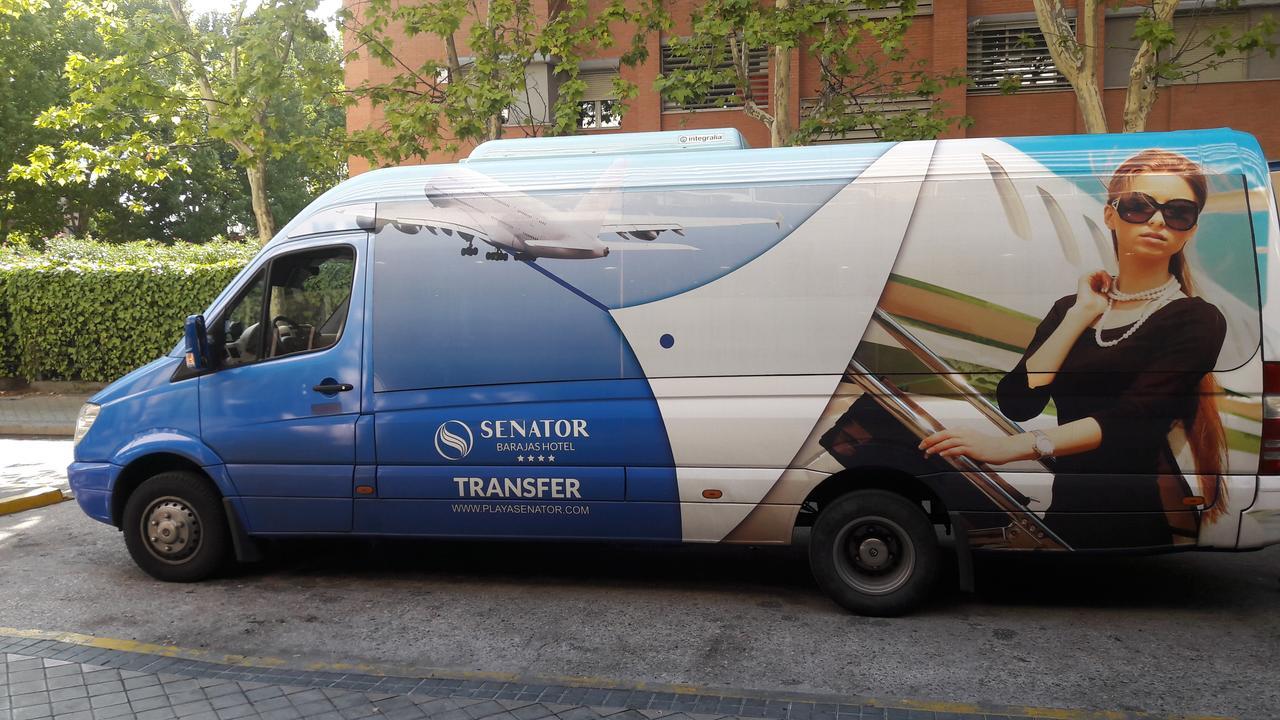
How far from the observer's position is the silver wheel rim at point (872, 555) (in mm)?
5914

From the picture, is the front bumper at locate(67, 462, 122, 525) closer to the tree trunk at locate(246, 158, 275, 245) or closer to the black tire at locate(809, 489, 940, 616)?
the black tire at locate(809, 489, 940, 616)

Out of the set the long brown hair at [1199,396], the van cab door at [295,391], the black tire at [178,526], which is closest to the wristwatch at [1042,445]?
the long brown hair at [1199,396]

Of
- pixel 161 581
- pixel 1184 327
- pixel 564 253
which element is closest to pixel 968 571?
pixel 1184 327

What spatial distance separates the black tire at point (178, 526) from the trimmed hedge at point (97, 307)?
402 inches

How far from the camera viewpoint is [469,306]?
6266 millimetres

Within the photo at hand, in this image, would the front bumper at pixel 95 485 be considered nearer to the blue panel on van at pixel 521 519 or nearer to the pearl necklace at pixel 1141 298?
the blue panel on van at pixel 521 519

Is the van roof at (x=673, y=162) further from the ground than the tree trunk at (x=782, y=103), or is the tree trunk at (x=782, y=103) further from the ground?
the tree trunk at (x=782, y=103)

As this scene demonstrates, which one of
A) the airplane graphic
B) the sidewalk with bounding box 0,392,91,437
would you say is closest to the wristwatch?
the airplane graphic

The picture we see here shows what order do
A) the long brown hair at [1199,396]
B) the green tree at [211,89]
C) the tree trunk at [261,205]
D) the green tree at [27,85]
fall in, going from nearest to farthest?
the long brown hair at [1199,396], the green tree at [211,89], the tree trunk at [261,205], the green tree at [27,85]

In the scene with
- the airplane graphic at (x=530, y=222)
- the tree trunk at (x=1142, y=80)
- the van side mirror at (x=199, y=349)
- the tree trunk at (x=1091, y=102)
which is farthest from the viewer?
the tree trunk at (x=1091, y=102)

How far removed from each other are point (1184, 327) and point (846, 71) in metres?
9.45

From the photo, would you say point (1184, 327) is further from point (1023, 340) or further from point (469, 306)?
point (469, 306)

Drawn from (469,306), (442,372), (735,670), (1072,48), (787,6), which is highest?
(787,6)

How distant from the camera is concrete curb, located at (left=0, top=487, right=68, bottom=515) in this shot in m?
9.09
